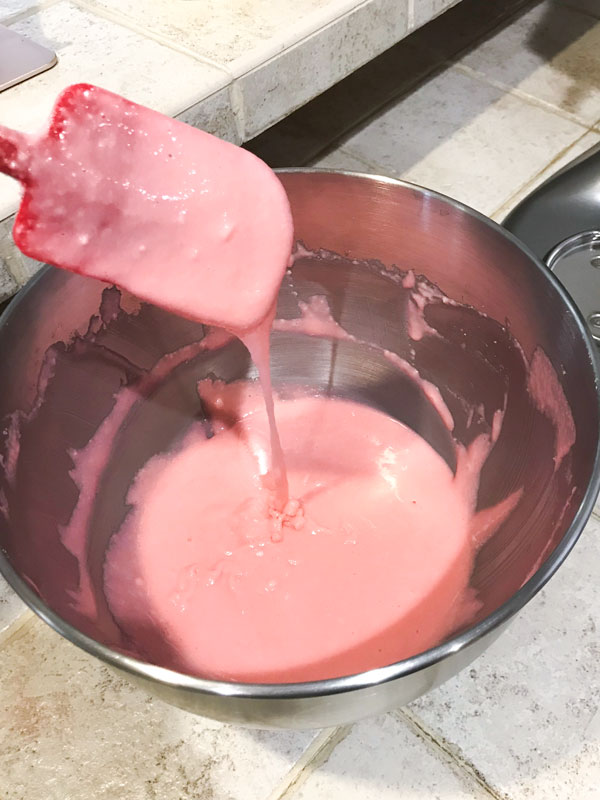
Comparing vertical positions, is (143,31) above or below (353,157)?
above

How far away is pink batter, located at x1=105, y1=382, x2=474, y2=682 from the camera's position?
22.9 inches

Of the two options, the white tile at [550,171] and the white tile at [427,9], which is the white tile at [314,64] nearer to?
the white tile at [427,9]

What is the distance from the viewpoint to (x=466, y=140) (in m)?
1.02

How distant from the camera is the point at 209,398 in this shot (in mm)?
752

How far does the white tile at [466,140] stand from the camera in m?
0.97

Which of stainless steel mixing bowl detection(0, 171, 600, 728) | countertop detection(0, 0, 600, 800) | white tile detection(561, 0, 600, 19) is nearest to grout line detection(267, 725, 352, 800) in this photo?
countertop detection(0, 0, 600, 800)

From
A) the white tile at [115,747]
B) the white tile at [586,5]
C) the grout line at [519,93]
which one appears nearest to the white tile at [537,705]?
the white tile at [115,747]

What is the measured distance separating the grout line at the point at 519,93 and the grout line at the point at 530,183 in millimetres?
40

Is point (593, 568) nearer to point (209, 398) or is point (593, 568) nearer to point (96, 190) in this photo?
point (209, 398)

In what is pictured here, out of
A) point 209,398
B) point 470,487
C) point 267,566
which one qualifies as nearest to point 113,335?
point 209,398

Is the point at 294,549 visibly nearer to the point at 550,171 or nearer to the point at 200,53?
the point at 200,53

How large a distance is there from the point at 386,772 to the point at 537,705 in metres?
0.13

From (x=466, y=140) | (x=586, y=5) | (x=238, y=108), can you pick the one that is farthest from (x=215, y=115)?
(x=586, y=5)

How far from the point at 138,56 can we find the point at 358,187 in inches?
10.1
